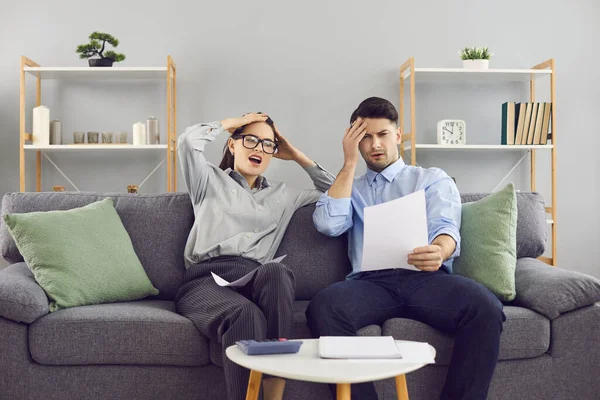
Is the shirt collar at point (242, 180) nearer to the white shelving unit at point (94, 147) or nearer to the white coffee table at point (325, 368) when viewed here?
the white coffee table at point (325, 368)

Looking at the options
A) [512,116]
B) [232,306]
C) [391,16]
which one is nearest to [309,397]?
[232,306]

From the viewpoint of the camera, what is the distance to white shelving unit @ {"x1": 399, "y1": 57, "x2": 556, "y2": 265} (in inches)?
146

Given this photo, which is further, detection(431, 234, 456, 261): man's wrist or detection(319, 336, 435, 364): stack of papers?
detection(431, 234, 456, 261): man's wrist

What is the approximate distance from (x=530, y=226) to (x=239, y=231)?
42.3 inches

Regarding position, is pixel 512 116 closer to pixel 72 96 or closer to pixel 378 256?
pixel 378 256

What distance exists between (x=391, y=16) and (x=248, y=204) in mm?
2180

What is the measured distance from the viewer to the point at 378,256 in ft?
6.42

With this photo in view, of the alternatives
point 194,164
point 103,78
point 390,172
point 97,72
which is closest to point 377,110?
point 390,172

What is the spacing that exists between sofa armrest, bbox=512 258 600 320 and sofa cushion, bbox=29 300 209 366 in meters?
1.02

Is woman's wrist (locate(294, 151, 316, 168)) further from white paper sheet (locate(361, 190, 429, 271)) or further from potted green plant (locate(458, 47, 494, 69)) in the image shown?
potted green plant (locate(458, 47, 494, 69))

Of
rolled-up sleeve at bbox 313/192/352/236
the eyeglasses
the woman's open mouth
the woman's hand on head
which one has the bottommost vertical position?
rolled-up sleeve at bbox 313/192/352/236

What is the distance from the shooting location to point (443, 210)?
2.14 m

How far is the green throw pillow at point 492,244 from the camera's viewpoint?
2.08 meters

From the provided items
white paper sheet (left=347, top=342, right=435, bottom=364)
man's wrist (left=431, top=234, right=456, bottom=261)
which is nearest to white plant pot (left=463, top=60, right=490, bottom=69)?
man's wrist (left=431, top=234, right=456, bottom=261)
